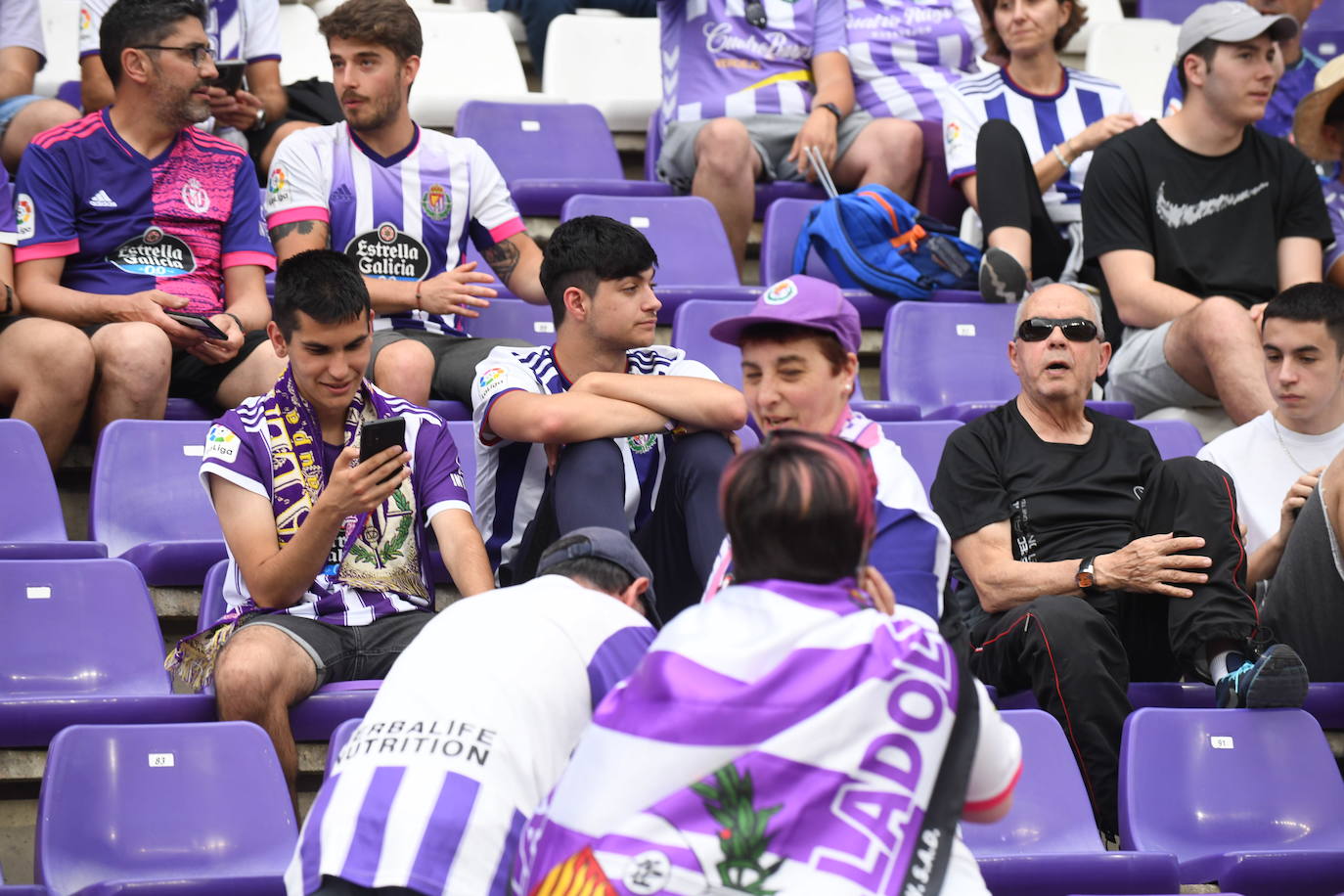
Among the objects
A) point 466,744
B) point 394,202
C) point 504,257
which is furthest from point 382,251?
point 466,744

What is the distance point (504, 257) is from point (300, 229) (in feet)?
1.68

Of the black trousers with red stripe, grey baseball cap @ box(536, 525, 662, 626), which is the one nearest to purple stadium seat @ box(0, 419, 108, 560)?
grey baseball cap @ box(536, 525, 662, 626)

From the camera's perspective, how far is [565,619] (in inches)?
83.0

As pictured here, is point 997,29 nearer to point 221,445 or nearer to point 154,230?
point 154,230

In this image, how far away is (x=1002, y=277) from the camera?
4.76 meters

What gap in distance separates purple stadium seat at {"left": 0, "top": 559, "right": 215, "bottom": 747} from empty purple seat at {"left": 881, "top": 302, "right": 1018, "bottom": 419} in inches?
83.5

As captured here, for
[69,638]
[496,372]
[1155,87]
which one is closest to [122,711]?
[69,638]

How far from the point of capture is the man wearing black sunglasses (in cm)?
324

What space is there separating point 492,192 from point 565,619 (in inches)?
100

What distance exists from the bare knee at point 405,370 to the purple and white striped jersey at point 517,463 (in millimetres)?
367

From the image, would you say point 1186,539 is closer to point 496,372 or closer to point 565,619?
point 496,372

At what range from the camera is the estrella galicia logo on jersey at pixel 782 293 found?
2543mm

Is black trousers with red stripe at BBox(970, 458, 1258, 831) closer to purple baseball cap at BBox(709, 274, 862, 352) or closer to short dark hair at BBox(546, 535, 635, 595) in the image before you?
purple baseball cap at BBox(709, 274, 862, 352)

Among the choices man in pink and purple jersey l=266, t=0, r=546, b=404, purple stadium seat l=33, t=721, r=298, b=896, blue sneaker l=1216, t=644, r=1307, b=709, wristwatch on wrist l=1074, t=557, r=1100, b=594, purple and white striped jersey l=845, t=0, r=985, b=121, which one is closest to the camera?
purple stadium seat l=33, t=721, r=298, b=896
